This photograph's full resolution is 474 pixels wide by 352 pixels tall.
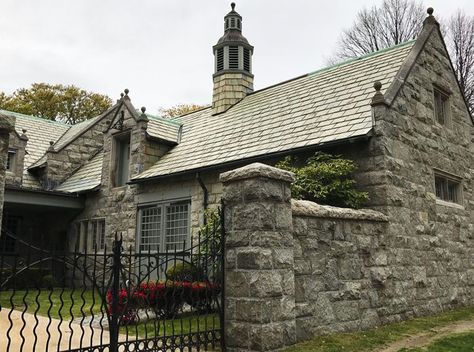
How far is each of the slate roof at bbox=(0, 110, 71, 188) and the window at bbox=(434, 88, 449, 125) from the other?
49.5ft

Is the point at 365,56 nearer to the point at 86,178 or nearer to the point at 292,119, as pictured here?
the point at 292,119

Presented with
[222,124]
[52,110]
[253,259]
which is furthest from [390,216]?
[52,110]

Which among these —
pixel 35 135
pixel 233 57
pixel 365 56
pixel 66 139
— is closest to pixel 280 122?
pixel 365 56

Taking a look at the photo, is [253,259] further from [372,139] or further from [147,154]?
[147,154]

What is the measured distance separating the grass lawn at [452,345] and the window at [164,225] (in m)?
7.37

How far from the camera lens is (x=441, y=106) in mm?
12641

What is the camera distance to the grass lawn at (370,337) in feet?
20.2

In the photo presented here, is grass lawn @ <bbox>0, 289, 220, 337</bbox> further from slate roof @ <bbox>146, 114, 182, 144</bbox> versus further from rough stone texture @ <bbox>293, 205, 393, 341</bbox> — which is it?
slate roof @ <bbox>146, 114, 182, 144</bbox>

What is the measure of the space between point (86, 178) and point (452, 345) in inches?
571

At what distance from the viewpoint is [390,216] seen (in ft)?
29.4

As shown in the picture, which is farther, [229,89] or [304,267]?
[229,89]

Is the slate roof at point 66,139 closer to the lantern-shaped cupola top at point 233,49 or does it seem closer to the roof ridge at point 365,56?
the lantern-shaped cupola top at point 233,49

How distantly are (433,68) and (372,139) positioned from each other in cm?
408

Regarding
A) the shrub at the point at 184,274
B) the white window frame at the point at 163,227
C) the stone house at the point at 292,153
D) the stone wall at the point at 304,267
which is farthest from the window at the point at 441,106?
the shrub at the point at 184,274
